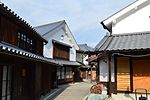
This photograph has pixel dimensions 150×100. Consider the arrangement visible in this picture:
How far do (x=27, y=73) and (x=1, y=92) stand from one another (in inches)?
152

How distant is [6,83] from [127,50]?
686 cm

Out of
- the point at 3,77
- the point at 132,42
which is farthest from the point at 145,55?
the point at 3,77

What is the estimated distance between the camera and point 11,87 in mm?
11297

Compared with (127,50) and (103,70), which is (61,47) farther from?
(127,50)

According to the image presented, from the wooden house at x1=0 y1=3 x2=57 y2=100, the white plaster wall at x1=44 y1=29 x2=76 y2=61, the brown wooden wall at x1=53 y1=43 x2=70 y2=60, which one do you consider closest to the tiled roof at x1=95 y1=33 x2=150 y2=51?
the wooden house at x1=0 y1=3 x2=57 y2=100

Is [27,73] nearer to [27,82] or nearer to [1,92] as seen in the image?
[27,82]

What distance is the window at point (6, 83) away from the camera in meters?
10.4

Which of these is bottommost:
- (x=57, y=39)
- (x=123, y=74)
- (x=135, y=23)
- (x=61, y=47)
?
(x=123, y=74)

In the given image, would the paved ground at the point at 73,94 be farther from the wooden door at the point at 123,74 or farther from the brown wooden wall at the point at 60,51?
the brown wooden wall at the point at 60,51

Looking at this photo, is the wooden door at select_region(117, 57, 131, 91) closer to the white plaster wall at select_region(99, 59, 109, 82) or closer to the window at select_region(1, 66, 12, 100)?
the white plaster wall at select_region(99, 59, 109, 82)

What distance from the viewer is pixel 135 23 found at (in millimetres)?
16391

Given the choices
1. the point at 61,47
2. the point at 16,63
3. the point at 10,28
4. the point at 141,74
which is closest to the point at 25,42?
the point at 10,28

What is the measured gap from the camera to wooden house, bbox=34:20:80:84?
29.3 metres

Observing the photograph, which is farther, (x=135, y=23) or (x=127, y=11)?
(x=127, y=11)
